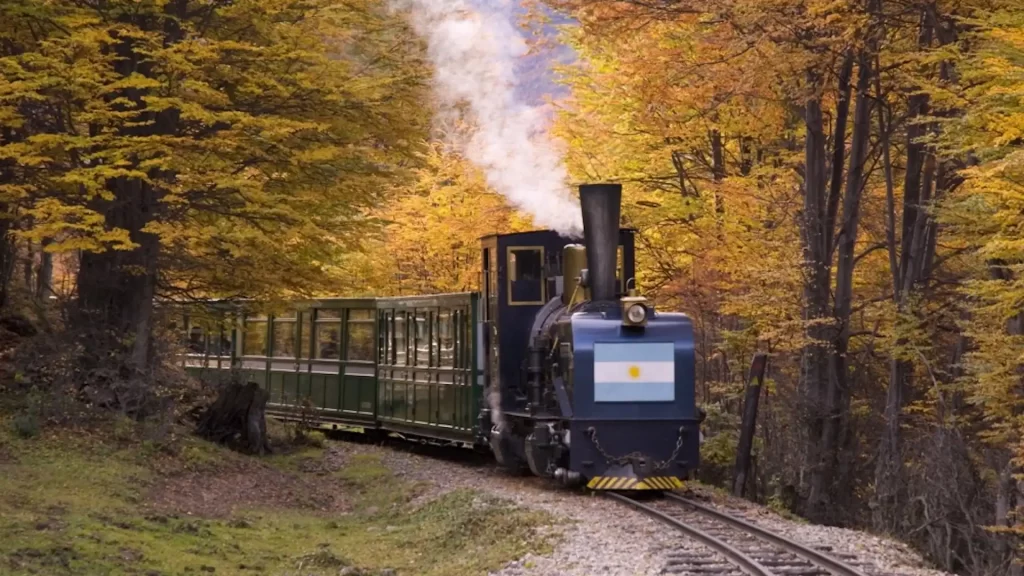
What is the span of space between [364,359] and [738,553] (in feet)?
44.1

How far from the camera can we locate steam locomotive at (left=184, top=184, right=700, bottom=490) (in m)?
15.3

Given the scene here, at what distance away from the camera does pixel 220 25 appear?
18.0 m

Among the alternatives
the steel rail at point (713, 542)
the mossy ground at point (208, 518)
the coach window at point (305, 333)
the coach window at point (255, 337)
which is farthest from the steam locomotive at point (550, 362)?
the coach window at point (255, 337)

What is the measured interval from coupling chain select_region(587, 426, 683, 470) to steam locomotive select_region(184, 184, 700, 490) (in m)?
0.01

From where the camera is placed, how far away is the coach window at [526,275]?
17453mm

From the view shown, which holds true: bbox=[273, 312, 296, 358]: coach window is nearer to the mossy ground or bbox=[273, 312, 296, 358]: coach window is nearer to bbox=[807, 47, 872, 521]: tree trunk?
the mossy ground

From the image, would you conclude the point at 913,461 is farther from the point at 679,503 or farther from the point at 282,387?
the point at 282,387

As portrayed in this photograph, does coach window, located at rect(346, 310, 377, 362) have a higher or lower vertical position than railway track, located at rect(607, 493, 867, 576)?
higher

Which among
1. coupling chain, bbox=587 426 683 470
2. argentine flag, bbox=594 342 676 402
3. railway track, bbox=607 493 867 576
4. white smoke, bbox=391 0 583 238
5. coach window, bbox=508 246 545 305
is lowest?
railway track, bbox=607 493 867 576

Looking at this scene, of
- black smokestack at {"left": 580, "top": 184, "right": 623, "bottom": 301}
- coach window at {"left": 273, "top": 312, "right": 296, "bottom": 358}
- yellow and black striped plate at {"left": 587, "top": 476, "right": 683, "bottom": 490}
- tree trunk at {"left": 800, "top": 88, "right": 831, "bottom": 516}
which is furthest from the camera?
coach window at {"left": 273, "top": 312, "right": 296, "bottom": 358}

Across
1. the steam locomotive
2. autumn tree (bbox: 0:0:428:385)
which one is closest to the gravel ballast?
the steam locomotive

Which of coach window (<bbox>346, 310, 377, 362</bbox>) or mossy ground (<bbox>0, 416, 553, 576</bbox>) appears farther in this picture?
coach window (<bbox>346, 310, 377, 362</bbox>)

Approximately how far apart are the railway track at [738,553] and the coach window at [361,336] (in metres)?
10.2

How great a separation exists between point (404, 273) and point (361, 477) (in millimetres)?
14229
